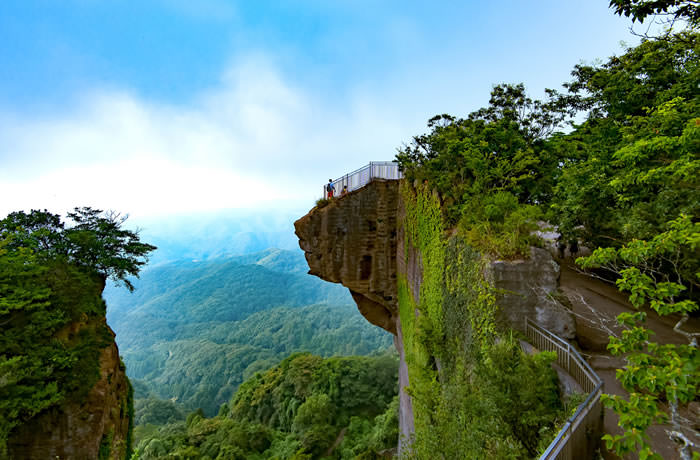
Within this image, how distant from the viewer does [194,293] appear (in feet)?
489

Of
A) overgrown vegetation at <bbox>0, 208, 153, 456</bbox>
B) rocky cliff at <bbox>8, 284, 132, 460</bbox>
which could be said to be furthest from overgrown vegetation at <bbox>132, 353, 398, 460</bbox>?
overgrown vegetation at <bbox>0, 208, 153, 456</bbox>

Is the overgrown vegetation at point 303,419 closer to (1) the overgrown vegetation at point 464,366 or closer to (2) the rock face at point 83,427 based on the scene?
(2) the rock face at point 83,427

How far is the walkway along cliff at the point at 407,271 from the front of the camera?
21.4ft

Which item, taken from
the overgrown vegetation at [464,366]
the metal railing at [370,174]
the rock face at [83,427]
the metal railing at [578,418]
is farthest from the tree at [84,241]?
the metal railing at [578,418]

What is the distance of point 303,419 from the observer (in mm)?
30312

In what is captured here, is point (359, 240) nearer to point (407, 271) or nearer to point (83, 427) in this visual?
point (407, 271)

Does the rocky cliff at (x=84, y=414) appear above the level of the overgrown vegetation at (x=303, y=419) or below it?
above

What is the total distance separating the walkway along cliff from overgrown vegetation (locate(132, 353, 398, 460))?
13.8m

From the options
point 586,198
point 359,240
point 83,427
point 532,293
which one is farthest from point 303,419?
point 586,198

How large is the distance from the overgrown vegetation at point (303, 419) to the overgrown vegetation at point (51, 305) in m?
15.6

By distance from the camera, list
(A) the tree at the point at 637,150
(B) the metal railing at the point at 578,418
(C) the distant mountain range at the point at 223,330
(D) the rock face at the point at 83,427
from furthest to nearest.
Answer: (C) the distant mountain range at the point at 223,330 < (D) the rock face at the point at 83,427 < (A) the tree at the point at 637,150 < (B) the metal railing at the point at 578,418

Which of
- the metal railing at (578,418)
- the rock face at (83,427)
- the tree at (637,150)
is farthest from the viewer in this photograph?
the rock face at (83,427)

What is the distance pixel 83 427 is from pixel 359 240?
1545 cm

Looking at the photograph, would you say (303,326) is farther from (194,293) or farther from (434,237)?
(434,237)
